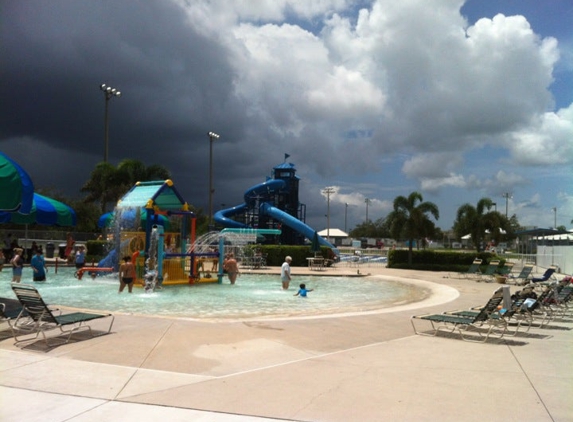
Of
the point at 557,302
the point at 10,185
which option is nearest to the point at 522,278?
the point at 557,302

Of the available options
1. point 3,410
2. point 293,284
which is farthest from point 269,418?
point 293,284

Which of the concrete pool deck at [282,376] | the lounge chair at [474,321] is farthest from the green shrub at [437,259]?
the concrete pool deck at [282,376]

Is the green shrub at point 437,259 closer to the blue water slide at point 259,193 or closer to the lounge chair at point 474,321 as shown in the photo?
the blue water slide at point 259,193

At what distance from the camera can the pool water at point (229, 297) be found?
14.1 meters

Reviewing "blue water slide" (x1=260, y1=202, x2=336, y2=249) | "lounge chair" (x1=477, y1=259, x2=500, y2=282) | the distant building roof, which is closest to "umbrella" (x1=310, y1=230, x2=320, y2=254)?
"lounge chair" (x1=477, y1=259, x2=500, y2=282)

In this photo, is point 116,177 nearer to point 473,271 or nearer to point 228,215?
point 228,215

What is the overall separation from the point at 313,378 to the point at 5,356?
15.1 ft

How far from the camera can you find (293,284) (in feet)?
76.7

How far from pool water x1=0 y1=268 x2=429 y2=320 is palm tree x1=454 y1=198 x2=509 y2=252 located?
55.0 feet

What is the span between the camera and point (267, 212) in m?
50.8

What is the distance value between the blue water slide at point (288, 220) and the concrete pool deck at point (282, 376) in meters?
37.8

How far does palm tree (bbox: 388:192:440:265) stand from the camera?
36188 mm

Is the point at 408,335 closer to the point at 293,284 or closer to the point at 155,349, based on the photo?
the point at 155,349

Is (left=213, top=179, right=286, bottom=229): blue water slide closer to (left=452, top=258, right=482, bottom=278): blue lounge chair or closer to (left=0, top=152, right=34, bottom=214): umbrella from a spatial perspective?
(left=452, top=258, right=482, bottom=278): blue lounge chair
